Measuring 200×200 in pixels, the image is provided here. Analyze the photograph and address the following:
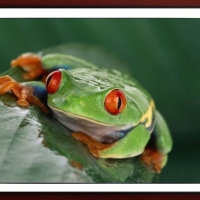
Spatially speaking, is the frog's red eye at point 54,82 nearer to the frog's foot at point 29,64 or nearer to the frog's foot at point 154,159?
the frog's foot at point 29,64

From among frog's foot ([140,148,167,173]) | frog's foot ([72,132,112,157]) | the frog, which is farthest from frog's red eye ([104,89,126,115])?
frog's foot ([140,148,167,173])

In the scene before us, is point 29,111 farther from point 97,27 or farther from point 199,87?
point 199,87

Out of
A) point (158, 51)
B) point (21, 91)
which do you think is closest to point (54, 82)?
point (21, 91)

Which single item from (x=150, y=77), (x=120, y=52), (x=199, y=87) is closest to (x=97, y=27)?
(x=120, y=52)

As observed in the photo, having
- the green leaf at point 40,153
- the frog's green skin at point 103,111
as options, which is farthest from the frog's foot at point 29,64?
the green leaf at point 40,153

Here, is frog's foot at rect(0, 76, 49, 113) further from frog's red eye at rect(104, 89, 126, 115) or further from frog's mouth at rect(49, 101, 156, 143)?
frog's red eye at rect(104, 89, 126, 115)

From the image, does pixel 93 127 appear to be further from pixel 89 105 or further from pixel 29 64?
pixel 29 64
